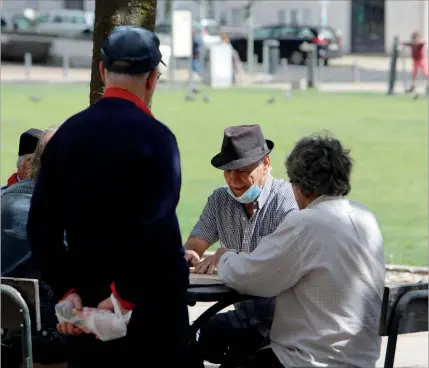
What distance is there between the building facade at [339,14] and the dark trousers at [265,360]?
162 feet

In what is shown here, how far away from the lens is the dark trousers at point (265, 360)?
421 cm

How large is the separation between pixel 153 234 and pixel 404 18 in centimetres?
5192

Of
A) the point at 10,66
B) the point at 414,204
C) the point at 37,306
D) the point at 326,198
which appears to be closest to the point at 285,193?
the point at 326,198

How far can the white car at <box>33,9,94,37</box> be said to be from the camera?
49472mm

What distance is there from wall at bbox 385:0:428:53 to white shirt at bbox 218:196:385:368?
161ft

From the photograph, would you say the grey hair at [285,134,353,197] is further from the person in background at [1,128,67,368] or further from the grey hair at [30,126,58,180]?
the grey hair at [30,126,58,180]

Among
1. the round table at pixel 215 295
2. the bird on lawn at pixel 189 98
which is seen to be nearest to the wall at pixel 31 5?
the bird on lawn at pixel 189 98

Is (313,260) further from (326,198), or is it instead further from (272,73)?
(272,73)

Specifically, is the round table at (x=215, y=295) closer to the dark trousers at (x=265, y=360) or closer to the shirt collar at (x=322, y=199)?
the dark trousers at (x=265, y=360)

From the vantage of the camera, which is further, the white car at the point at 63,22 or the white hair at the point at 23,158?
the white car at the point at 63,22

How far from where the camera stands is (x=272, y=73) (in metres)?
36.3

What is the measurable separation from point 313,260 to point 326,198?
26cm

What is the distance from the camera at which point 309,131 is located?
18391 mm

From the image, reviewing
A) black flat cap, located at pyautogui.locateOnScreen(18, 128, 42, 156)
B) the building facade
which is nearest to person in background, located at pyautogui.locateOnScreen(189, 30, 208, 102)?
the building facade
